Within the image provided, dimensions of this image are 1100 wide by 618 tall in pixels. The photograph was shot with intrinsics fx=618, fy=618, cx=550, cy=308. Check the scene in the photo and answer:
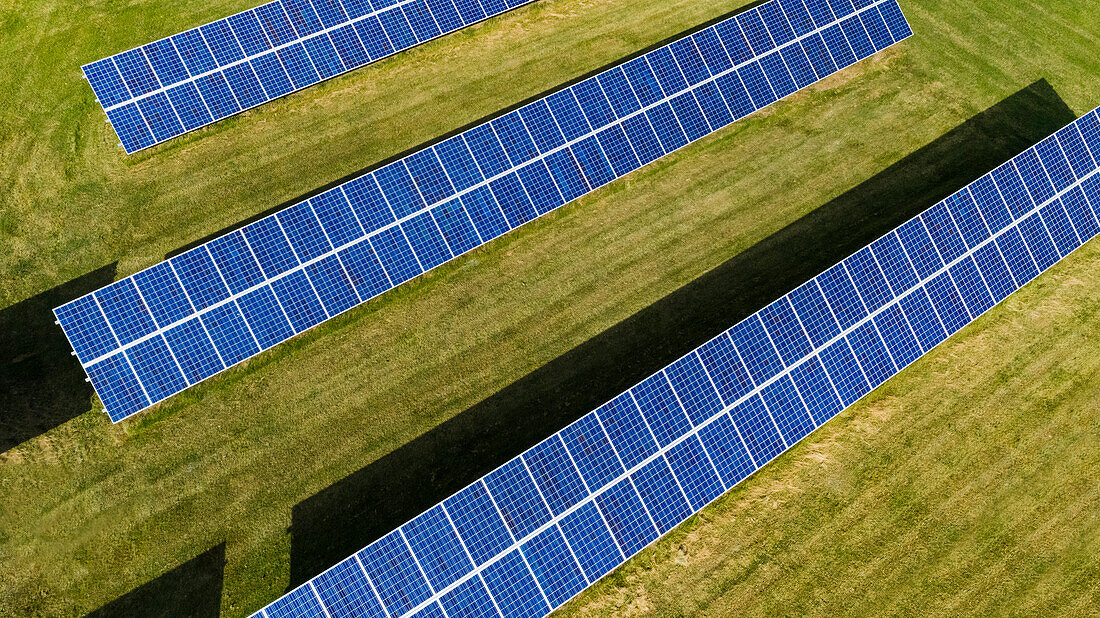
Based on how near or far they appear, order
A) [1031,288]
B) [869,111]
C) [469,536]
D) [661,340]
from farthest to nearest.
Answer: [869,111] → [1031,288] → [661,340] → [469,536]

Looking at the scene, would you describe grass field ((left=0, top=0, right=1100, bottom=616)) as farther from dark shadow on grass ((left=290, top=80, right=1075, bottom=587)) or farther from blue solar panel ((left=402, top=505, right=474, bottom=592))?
blue solar panel ((left=402, top=505, right=474, bottom=592))

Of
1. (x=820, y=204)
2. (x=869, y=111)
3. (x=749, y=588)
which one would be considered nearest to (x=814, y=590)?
(x=749, y=588)

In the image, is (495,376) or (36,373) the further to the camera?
(495,376)

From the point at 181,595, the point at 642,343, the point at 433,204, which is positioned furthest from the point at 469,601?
the point at 433,204

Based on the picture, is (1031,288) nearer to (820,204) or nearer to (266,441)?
(820,204)

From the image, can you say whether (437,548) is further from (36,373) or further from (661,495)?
(36,373)

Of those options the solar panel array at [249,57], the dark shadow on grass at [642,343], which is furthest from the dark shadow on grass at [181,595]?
the solar panel array at [249,57]
